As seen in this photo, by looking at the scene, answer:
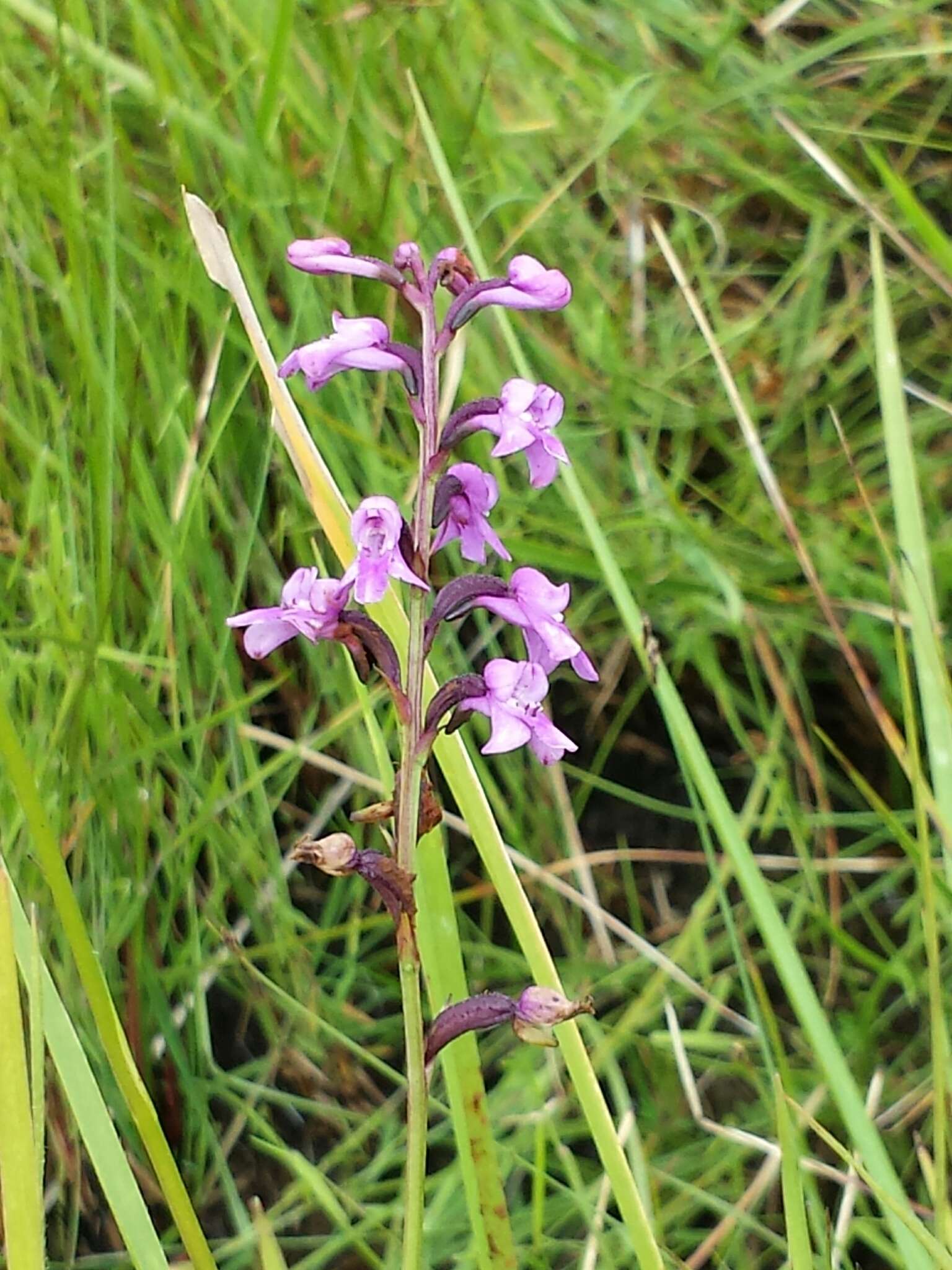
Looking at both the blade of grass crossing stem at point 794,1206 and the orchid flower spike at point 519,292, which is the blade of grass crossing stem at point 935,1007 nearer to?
the blade of grass crossing stem at point 794,1206

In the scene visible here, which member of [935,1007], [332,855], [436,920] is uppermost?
[332,855]

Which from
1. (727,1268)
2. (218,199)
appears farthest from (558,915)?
(218,199)

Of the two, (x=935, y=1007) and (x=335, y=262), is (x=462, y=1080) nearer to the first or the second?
(x=935, y=1007)

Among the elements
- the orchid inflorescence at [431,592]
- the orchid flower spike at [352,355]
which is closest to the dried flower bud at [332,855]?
the orchid inflorescence at [431,592]

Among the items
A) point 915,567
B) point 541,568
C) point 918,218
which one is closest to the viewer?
point 915,567

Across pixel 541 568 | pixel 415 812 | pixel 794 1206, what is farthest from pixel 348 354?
pixel 541 568

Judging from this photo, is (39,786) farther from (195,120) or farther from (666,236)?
(666,236)

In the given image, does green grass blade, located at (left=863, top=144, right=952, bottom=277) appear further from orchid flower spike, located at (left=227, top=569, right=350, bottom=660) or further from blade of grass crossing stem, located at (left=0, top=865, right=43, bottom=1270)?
blade of grass crossing stem, located at (left=0, top=865, right=43, bottom=1270)
